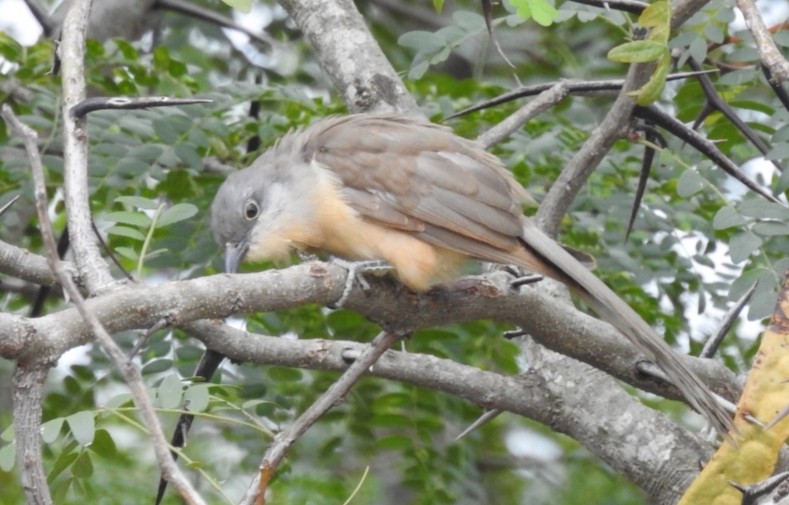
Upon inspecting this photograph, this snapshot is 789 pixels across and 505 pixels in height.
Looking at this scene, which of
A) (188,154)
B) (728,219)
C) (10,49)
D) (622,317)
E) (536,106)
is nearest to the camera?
(622,317)

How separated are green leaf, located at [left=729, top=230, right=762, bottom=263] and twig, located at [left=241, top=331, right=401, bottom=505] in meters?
1.22

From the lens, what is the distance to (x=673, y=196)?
5.07 meters

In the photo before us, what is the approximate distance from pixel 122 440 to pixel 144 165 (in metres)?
2.89

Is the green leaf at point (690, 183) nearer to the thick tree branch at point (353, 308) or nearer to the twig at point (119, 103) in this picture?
the thick tree branch at point (353, 308)

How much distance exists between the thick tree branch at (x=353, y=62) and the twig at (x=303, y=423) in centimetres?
136

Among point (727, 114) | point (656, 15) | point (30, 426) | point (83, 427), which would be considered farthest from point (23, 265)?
point (727, 114)

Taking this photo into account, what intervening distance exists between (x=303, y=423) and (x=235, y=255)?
5.58ft

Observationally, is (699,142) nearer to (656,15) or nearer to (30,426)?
(656,15)

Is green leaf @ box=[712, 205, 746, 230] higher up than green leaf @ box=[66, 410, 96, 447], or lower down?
higher up

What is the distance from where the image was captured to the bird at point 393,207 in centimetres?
377

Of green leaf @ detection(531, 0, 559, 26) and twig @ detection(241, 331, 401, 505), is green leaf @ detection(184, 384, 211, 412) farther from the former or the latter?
green leaf @ detection(531, 0, 559, 26)

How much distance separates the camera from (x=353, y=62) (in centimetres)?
436

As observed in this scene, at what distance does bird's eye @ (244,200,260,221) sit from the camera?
4.37 m

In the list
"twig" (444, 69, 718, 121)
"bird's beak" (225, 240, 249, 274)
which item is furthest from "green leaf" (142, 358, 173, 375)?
"twig" (444, 69, 718, 121)
